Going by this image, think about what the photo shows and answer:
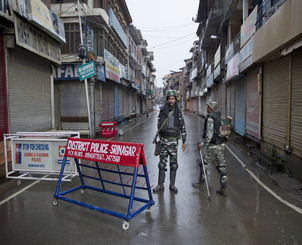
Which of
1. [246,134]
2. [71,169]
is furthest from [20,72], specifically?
[246,134]

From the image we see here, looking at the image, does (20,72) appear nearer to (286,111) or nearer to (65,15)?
(65,15)

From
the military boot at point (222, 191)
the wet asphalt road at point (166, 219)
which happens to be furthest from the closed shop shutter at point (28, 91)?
the military boot at point (222, 191)

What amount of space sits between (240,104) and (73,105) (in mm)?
11106

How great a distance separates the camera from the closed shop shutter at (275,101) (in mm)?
7223

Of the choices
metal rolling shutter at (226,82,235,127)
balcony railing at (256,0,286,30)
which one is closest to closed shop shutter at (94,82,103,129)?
metal rolling shutter at (226,82,235,127)

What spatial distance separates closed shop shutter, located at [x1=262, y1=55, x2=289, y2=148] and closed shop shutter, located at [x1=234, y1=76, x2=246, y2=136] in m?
3.56

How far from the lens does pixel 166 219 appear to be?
3879 millimetres

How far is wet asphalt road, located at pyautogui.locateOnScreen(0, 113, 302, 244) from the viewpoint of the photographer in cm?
331

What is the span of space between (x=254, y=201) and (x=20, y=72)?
32.0 feet

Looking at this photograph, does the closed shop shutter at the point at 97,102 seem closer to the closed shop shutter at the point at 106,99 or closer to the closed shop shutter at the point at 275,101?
the closed shop shutter at the point at 106,99

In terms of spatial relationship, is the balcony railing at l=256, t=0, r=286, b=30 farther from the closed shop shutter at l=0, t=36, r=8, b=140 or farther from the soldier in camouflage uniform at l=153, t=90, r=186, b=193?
the closed shop shutter at l=0, t=36, r=8, b=140

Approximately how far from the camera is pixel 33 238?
10.9 ft

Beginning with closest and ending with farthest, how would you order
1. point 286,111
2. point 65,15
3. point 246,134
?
point 286,111 < point 246,134 < point 65,15

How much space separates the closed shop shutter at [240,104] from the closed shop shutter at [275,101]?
11.7ft
